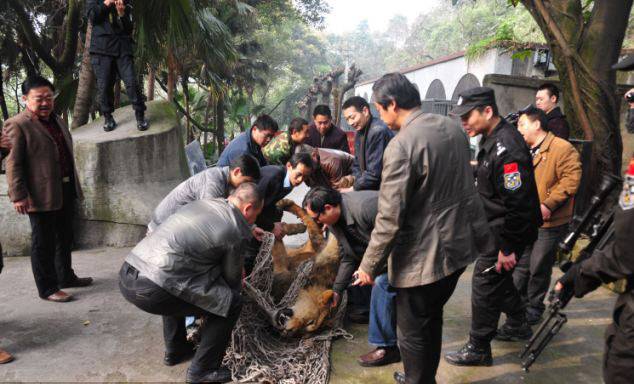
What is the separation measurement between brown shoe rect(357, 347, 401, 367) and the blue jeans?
4 centimetres

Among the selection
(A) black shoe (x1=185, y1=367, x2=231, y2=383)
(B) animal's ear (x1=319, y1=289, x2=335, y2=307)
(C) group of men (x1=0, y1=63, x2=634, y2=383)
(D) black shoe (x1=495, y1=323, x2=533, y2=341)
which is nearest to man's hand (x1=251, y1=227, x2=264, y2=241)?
(C) group of men (x1=0, y1=63, x2=634, y2=383)

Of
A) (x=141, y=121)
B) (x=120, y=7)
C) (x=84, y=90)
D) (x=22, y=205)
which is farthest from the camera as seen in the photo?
(x=84, y=90)

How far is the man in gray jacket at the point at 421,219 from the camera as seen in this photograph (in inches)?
84.3

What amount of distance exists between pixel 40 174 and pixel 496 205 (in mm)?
3399

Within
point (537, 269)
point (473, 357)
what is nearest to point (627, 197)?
point (473, 357)

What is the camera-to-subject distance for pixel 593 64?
4699mm

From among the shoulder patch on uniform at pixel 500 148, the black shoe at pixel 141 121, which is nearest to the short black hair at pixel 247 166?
the shoulder patch on uniform at pixel 500 148

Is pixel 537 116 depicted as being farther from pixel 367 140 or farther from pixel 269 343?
pixel 269 343

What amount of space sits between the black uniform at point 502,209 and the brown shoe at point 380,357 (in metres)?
0.52

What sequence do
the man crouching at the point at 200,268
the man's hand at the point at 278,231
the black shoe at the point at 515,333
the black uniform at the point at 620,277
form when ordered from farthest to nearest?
the man's hand at the point at 278,231 → the black shoe at the point at 515,333 → the man crouching at the point at 200,268 → the black uniform at the point at 620,277

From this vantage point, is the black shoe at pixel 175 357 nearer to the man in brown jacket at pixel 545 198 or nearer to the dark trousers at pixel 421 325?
the dark trousers at pixel 421 325

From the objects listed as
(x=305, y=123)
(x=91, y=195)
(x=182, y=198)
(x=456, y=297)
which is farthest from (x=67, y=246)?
(x=456, y=297)

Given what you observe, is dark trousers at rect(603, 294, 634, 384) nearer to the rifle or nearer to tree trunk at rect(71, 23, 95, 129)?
the rifle

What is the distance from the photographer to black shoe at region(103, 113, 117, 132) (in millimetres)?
5203
